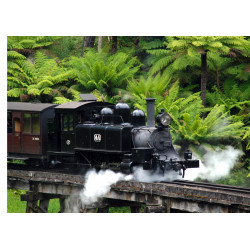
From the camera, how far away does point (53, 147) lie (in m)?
14.4

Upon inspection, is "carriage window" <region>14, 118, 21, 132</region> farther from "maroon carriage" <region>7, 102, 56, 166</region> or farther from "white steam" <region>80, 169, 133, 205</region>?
"white steam" <region>80, 169, 133, 205</region>

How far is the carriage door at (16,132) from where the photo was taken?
50.1 feet

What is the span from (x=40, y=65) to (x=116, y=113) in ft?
31.4

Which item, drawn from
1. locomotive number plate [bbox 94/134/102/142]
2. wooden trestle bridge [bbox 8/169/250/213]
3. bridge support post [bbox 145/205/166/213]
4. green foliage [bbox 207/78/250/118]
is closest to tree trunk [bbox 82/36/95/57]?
green foliage [bbox 207/78/250/118]

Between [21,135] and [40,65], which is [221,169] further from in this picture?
[40,65]

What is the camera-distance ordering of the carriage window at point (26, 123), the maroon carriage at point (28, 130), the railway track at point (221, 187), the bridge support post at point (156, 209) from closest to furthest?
the bridge support post at point (156, 209) → the railway track at point (221, 187) → the maroon carriage at point (28, 130) → the carriage window at point (26, 123)

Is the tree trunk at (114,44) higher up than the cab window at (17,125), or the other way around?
the tree trunk at (114,44)

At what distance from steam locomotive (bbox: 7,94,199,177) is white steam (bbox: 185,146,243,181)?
3.66 metres

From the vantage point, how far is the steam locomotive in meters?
12.4

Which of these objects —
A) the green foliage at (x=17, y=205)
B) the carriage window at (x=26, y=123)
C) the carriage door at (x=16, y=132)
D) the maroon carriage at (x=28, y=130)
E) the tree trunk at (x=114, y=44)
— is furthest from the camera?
the tree trunk at (x=114, y=44)

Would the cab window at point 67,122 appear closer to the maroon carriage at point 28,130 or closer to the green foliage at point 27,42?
the maroon carriage at point 28,130

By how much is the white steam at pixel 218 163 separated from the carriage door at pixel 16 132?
19.8ft

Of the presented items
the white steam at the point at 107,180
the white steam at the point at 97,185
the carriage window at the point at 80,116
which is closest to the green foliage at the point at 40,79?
the carriage window at the point at 80,116

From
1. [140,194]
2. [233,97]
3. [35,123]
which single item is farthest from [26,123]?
[233,97]
